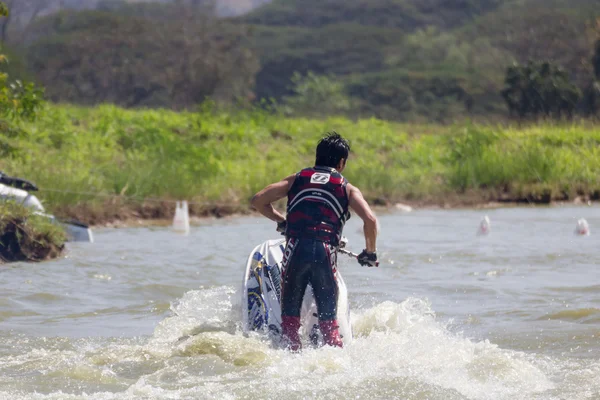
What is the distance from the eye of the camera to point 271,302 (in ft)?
28.9

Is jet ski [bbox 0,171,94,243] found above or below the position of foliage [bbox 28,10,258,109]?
below

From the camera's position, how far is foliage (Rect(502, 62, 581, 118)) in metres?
42.4

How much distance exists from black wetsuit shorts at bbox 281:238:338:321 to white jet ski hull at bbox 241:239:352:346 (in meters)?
0.26

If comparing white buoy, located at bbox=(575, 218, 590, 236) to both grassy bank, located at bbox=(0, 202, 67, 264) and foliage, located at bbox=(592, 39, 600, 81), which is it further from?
foliage, located at bbox=(592, 39, 600, 81)

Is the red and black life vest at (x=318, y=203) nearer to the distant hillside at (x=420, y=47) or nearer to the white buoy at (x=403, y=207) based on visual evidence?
the white buoy at (x=403, y=207)

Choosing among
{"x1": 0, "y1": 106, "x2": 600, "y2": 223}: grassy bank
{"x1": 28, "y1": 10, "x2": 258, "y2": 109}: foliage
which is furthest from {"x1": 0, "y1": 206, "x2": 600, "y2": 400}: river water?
{"x1": 28, "y1": 10, "x2": 258, "y2": 109}: foliage

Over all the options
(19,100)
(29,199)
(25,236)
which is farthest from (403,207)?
(25,236)

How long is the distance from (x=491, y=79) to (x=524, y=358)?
5863 cm

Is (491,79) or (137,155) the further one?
→ (491,79)

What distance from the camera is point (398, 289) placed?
13.1 metres

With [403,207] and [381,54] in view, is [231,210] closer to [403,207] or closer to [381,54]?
[403,207]

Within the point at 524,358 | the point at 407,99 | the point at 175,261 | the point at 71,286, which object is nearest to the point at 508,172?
the point at 175,261

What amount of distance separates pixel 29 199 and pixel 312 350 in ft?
25.7

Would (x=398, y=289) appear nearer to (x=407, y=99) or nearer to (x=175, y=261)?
(x=175, y=261)
